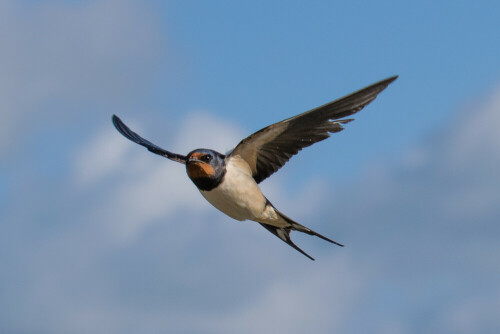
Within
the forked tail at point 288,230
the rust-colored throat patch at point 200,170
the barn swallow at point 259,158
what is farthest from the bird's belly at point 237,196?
the forked tail at point 288,230

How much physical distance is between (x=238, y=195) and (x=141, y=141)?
193cm

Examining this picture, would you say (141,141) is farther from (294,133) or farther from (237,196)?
(294,133)

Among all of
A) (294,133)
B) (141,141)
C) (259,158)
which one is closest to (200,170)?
(259,158)

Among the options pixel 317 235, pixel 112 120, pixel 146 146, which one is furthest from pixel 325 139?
pixel 112 120

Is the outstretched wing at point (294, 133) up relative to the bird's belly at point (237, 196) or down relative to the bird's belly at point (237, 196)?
up

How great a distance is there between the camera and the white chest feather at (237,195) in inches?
451

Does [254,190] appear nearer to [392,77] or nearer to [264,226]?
[264,226]

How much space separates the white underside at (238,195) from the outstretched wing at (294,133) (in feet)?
0.75

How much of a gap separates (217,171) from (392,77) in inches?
85.3

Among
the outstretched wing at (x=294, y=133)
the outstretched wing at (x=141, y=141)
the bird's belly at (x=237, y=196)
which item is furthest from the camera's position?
the outstretched wing at (x=141, y=141)

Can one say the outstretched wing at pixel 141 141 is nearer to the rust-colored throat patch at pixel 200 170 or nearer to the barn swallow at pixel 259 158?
the barn swallow at pixel 259 158

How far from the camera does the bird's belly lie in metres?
11.5

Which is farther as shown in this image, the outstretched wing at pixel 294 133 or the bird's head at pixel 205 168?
the bird's head at pixel 205 168

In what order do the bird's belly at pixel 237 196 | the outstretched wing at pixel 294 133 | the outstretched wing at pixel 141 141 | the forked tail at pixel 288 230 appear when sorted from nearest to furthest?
1. the outstretched wing at pixel 294 133
2. the bird's belly at pixel 237 196
3. the outstretched wing at pixel 141 141
4. the forked tail at pixel 288 230
